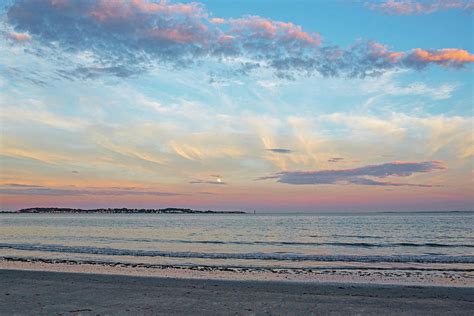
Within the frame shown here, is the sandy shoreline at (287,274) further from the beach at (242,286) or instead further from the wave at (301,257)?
the wave at (301,257)

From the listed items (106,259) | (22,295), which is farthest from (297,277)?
(106,259)

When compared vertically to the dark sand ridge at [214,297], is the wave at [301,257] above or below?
below

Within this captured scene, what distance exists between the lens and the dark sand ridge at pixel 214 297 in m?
13.5

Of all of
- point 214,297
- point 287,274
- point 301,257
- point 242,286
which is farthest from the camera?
point 301,257

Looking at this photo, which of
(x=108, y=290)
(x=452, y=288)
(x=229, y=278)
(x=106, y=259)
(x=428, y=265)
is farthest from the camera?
(x=106, y=259)

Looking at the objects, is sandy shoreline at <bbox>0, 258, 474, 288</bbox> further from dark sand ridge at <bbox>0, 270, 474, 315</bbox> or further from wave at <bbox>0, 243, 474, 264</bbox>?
wave at <bbox>0, 243, 474, 264</bbox>

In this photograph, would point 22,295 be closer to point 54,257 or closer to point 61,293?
point 61,293

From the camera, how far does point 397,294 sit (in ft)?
55.2

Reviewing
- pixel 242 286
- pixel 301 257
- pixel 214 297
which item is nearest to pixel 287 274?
pixel 242 286

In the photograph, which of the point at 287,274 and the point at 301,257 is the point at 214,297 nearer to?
the point at 287,274

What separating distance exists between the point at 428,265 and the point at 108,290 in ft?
66.8

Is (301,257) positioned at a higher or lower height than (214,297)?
lower

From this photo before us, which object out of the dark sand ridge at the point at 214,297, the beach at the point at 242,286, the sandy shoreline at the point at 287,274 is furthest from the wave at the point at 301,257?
the dark sand ridge at the point at 214,297

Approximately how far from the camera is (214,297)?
1582cm
